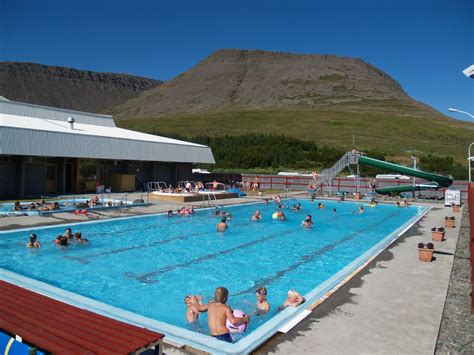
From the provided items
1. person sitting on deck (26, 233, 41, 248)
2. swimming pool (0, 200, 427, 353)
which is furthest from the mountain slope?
person sitting on deck (26, 233, 41, 248)

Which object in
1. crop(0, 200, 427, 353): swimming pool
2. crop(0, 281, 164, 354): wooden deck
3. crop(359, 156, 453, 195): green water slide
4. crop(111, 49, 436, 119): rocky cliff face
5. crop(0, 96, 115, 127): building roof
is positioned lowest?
crop(0, 200, 427, 353): swimming pool

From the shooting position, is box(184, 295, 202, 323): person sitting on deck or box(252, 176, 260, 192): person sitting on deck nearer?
box(184, 295, 202, 323): person sitting on deck

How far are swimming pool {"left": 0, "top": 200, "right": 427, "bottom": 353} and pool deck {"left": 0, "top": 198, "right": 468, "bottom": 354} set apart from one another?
43 centimetres

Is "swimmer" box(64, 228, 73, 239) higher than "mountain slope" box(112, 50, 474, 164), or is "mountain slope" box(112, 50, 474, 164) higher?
"mountain slope" box(112, 50, 474, 164)

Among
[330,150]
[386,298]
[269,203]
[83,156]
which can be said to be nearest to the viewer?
[386,298]

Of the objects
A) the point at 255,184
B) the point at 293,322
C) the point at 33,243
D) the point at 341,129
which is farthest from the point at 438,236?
the point at 341,129

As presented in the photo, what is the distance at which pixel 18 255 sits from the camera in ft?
36.5

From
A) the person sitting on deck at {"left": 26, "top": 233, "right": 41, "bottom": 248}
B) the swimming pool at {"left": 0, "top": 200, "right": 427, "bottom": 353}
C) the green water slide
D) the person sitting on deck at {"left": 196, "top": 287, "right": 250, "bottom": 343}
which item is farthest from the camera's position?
the green water slide

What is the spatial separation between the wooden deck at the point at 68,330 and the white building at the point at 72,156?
702 inches

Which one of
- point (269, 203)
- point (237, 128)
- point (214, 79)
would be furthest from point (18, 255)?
point (214, 79)

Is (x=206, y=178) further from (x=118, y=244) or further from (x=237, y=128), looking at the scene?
(x=237, y=128)

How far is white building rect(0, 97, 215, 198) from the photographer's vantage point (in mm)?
21750

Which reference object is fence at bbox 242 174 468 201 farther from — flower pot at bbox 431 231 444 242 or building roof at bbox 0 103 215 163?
flower pot at bbox 431 231 444 242

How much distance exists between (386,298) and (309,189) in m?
27.2
